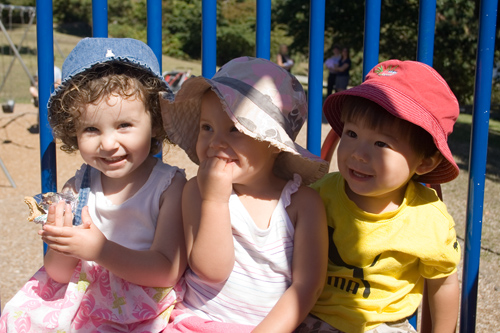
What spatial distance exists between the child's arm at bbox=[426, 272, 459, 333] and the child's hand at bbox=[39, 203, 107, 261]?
113 centimetres

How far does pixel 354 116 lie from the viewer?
1.72 metres

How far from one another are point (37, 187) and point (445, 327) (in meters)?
6.01

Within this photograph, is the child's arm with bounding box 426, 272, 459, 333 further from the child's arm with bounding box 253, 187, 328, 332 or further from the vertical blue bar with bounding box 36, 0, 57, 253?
the vertical blue bar with bounding box 36, 0, 57, 253

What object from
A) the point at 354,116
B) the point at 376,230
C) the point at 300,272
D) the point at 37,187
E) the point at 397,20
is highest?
the point at 397,20

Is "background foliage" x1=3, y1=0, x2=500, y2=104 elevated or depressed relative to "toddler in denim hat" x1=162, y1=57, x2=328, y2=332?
elevated

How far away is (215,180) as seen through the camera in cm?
159

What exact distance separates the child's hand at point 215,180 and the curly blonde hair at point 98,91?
355 millimetres

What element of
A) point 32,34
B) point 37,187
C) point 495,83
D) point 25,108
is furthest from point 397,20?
point 32,34

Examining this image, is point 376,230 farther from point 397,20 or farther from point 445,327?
point 397,20

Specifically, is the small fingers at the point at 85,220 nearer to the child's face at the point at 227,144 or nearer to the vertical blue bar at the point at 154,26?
the child's face at the point at 227,144

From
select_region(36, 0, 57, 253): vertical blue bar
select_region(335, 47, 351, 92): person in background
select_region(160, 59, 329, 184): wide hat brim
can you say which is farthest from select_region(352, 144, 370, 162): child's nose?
select_region(335, 47, 351, 92): person in background

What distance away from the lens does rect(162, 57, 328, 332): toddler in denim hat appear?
160 centimetres

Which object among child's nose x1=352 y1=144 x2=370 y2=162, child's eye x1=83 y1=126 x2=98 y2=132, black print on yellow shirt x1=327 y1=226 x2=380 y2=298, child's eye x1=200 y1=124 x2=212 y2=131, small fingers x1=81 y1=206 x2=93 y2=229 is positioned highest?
child's eye x1=200 y1=124 x2=212 y2=131

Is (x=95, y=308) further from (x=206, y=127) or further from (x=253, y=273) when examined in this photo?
(x=206, y=127)
